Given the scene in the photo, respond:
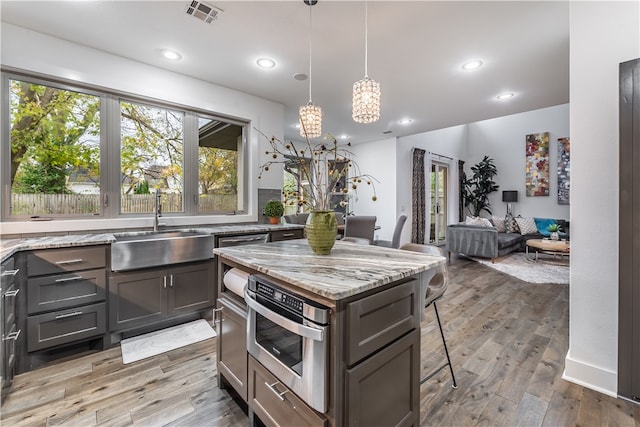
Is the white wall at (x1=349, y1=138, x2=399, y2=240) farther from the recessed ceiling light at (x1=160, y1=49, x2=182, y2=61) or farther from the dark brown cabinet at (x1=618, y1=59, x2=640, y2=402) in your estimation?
the dark brown cabinet at (x1=618, y1=59, x2=640, y2=402)

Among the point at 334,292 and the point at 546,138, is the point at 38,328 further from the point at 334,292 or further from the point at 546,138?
the point at 546,138

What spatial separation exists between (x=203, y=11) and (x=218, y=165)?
1816 mm

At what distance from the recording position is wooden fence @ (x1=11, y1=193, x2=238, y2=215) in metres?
2.41

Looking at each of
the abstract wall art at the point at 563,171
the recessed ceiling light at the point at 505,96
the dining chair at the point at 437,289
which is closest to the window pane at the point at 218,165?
the dining chair at the point at 437,289

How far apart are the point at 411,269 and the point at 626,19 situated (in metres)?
2.07

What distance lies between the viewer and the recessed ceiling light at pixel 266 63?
9.50 feet

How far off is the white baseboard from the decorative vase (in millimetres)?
1878

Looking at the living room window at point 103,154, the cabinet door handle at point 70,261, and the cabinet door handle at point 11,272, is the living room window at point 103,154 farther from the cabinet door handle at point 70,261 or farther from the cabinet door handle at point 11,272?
the cabinet door handle at point 11,272

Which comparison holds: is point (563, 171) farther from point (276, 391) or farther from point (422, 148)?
point (276, 391)

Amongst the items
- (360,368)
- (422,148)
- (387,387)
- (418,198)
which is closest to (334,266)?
(360,368)

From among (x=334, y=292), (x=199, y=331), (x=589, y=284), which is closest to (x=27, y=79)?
(x=199, y=331)

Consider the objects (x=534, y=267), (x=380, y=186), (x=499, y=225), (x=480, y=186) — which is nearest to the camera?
(x=534, y=267)

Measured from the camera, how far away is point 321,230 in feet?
5.27

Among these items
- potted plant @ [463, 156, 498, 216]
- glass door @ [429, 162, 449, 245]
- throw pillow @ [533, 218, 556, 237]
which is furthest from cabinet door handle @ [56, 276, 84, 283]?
potted plant @ [463, 156, 498, 216]
